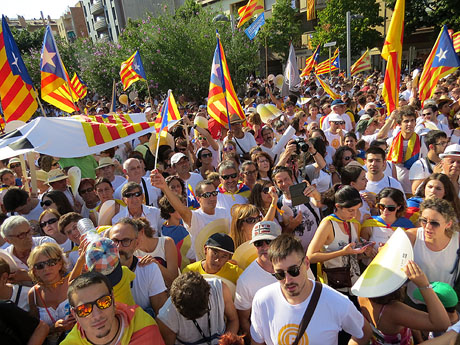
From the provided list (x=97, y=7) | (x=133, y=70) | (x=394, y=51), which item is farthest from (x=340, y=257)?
(x=97, y=7)

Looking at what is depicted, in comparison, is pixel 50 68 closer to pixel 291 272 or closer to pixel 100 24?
pixel 291 272

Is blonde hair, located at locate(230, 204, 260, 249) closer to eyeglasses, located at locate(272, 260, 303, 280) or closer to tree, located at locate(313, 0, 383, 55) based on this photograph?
eyeglasses, located at locate(272, 260, 303, 280)

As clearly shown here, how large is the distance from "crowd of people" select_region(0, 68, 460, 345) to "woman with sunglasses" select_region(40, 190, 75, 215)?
0.05 feet

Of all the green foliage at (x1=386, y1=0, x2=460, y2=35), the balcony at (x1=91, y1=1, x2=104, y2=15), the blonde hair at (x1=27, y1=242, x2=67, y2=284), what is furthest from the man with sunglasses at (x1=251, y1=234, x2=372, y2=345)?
the balcony at (x1=91, y1=1, x2=104, y2=15)

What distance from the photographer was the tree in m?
31.0

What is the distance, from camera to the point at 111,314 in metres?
2.11

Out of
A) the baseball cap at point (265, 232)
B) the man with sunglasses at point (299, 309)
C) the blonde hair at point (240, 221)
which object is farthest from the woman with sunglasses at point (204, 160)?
the man with sunglasses at point (299, 309)

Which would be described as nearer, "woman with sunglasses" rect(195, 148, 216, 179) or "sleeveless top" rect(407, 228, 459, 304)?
"sleeveless top" rect(407, 228, 459, 304)

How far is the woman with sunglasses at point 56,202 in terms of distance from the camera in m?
4.12

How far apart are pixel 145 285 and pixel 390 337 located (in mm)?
1789

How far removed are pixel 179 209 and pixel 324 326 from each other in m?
2.02

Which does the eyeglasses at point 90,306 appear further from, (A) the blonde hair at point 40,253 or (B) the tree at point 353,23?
(B) the tree at point 353,23

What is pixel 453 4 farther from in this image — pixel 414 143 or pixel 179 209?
pixel 179 209

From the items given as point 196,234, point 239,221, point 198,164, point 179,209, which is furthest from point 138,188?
point 198,164
